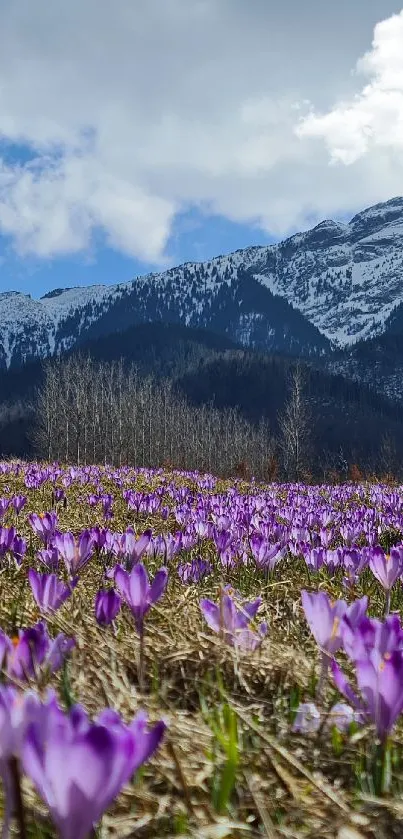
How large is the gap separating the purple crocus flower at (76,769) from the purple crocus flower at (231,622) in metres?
0.96

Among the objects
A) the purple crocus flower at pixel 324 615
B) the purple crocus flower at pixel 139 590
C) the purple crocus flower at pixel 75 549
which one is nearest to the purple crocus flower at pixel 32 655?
the purple crocus flower at pixel 139 590

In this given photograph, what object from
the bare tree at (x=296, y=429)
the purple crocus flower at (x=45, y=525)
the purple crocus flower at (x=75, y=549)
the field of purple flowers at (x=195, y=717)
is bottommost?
the field of purple flowers at (x=195, y=717)

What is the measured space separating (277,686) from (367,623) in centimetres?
55

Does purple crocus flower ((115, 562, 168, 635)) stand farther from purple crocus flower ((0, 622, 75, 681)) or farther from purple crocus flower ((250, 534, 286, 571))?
purple crocus flower ((250, 534, 286, 571))

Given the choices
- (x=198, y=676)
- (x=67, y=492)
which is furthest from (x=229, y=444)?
(x=198, y=676)

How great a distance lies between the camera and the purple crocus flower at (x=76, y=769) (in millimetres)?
667

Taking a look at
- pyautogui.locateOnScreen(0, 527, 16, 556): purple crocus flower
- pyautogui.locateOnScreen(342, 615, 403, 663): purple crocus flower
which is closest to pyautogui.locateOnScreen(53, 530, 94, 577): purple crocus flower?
pyautogui.locateOnScreen(0, 527, 16, 556): purple crocus flower

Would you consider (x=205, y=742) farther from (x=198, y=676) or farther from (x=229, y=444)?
(x=229, y=444)

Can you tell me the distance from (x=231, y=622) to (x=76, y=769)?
3.48ft

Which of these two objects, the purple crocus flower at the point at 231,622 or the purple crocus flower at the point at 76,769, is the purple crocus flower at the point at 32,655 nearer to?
the purple crocus flower at the point at 231,622

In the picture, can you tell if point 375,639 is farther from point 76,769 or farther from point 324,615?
point 76,769

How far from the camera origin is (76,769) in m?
0.68

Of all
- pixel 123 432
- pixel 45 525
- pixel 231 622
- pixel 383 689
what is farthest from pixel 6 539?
pixel 123 432

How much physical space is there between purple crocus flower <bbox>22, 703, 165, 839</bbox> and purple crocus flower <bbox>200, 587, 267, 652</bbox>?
0.96 meters
